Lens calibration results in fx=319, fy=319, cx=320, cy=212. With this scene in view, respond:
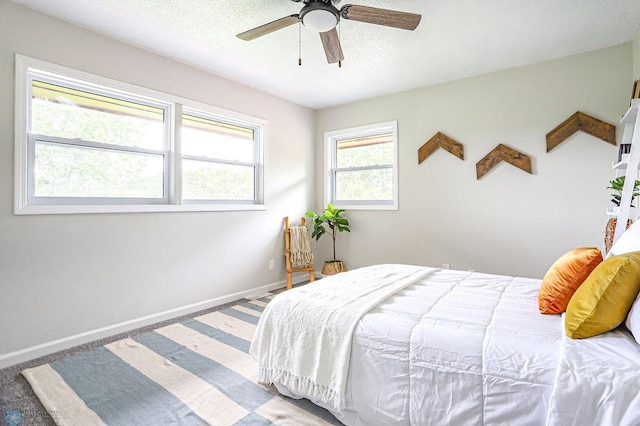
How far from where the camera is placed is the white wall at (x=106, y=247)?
7.49ft

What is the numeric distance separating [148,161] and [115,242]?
829 mm

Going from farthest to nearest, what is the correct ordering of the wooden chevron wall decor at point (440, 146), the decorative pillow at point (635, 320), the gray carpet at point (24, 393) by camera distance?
the wooden chevron wall decor at point (440, 146)
the gray carpet at point (24, 393)
the decorative pillow at point (635, 320)

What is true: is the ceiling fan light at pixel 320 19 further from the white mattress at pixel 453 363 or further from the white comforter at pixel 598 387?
the white comforter at pixel 598 387

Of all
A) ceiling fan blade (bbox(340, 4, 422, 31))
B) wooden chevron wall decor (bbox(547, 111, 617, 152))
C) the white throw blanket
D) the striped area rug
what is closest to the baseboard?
the striped area rug

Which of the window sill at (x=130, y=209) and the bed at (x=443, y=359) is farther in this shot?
the window sill at (x=130, y=209)

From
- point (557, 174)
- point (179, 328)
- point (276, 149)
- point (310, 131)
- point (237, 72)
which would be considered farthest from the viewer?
point (310, 131)

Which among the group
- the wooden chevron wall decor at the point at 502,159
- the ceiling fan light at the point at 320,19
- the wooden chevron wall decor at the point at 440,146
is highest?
the ceiling fan light at the point at 320,19

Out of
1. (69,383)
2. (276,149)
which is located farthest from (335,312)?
(276,149)

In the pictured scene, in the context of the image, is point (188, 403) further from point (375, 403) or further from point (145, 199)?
point (145, 199)

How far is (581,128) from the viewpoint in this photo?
3055mm

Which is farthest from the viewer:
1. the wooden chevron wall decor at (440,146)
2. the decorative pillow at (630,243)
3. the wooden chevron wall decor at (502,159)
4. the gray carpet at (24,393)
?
the wooden chevron wall decor at (440,146)

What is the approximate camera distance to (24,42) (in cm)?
234

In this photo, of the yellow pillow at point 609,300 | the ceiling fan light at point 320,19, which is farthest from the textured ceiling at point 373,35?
the yellow pillow at point 609,300

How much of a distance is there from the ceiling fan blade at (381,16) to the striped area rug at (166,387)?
234 centimetres
